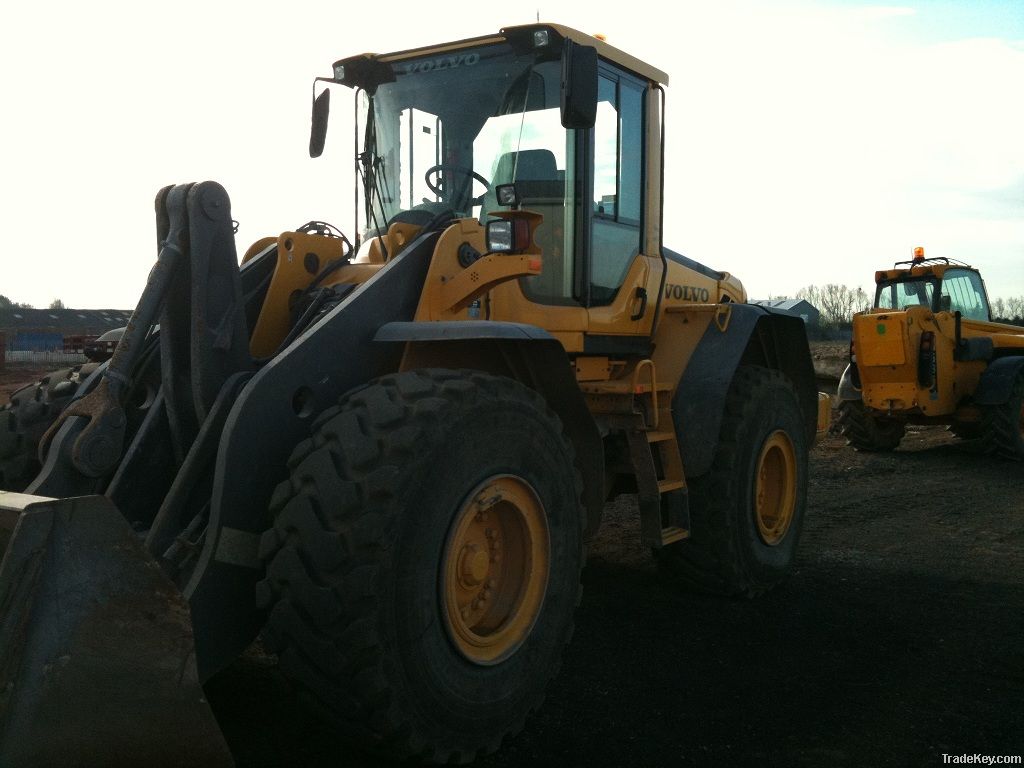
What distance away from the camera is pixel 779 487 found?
246 inches

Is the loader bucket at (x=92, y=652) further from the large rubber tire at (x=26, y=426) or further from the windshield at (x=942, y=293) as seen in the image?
the windshield at (x=942, y=293)

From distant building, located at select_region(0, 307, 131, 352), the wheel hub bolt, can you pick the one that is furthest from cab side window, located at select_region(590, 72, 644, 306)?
distant building, located at select_region(0, 307, 131, 352)

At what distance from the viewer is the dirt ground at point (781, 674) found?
3.52m

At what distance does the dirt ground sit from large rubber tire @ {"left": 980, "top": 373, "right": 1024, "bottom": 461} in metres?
5.54

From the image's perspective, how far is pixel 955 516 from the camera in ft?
27.9

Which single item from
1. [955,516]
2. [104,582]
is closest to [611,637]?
[104,582]

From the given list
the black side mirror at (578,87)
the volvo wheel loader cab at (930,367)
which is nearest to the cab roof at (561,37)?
the black side mirror at (578,87)

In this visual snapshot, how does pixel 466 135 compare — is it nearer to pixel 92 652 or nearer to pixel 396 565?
pixel 396 565

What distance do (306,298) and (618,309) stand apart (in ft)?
5.91

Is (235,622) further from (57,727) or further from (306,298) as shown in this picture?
(306,298)

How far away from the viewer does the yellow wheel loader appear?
2.51 metres

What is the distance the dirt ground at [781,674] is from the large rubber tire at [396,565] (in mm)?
311

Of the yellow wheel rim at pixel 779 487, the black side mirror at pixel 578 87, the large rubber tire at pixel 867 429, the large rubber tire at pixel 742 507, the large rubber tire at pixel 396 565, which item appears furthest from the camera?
the large rubber tire at pixel 867 429

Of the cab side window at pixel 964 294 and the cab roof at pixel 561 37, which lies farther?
the cab side window at pixel 964 294
